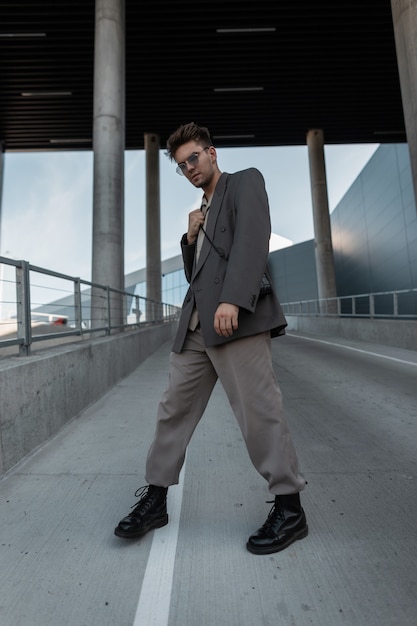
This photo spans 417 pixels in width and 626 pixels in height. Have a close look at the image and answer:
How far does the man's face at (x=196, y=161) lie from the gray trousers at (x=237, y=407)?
2.57 feet

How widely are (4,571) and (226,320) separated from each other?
146 cm

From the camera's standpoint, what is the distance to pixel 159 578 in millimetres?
1578

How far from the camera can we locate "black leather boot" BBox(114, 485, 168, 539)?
5.95 feet

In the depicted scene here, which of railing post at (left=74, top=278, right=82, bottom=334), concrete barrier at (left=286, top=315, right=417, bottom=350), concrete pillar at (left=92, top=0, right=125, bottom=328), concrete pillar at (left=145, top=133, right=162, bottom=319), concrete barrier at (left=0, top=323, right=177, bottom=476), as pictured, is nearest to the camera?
concrete barrier at (left=0, top=323, right=177, bottom=476)

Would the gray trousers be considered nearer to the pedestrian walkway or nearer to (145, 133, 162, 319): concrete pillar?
the pedestrian walkway

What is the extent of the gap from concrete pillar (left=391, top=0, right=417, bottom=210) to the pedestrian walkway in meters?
8.94

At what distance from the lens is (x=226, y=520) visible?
2.03 m

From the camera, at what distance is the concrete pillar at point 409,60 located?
9008mm

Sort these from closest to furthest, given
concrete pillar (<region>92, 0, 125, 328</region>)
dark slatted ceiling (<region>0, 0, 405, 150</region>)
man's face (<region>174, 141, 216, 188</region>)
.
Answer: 1. man's face (<region>174, 141, 216, 188</region>)
2. concrete pillar (<region>92, 0, 125, 328</region>)
3. dark slatted ceiling (<region>0, 0, 405, 150</region>)

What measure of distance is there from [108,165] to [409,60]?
7.95 metres

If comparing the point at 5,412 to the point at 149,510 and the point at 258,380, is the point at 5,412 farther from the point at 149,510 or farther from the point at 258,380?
the point at 258,380

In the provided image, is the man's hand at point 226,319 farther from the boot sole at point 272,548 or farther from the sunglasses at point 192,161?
the boot sole at point 272,548

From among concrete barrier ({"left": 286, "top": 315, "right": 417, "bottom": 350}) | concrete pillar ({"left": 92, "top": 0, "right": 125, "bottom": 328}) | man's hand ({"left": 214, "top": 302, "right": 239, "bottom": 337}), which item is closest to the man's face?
man's hand ({"left": 214, "top": 302, "right": 239, "bottom": 337})

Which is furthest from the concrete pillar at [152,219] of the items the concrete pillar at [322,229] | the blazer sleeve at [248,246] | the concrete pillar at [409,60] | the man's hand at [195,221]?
the blazer sleeve at [248,246]
